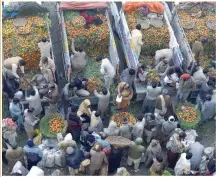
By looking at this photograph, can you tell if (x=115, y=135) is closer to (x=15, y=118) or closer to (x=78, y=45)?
(x=15, y=118)

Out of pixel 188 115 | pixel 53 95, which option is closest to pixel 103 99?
pixel 53 95

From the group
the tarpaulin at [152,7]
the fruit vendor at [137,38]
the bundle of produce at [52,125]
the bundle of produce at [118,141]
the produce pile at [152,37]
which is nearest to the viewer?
the bundle of produce at [118,141]

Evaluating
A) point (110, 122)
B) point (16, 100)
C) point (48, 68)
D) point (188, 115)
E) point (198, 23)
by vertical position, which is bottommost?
point (188, 115)

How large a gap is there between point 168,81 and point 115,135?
265cm

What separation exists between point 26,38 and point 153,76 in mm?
4085

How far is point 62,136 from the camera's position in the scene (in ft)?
43.2

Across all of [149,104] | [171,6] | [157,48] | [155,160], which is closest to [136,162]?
[155,160]

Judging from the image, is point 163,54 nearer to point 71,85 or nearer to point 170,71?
point 170,71

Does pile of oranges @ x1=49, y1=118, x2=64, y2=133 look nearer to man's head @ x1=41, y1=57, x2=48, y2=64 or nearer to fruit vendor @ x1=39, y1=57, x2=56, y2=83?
fruit vendor @ x1=39, y1=57, x2=56, y2=83

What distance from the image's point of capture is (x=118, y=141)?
12695 millimetres

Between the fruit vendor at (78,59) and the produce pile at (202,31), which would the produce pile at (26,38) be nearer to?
the fruit vendor at (78,59)

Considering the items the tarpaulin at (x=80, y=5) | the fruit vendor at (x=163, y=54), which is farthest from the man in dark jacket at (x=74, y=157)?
the tarpaulin at (x=80, y=5)

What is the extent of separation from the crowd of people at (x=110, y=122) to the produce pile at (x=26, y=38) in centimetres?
50

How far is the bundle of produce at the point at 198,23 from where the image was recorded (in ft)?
52.2
